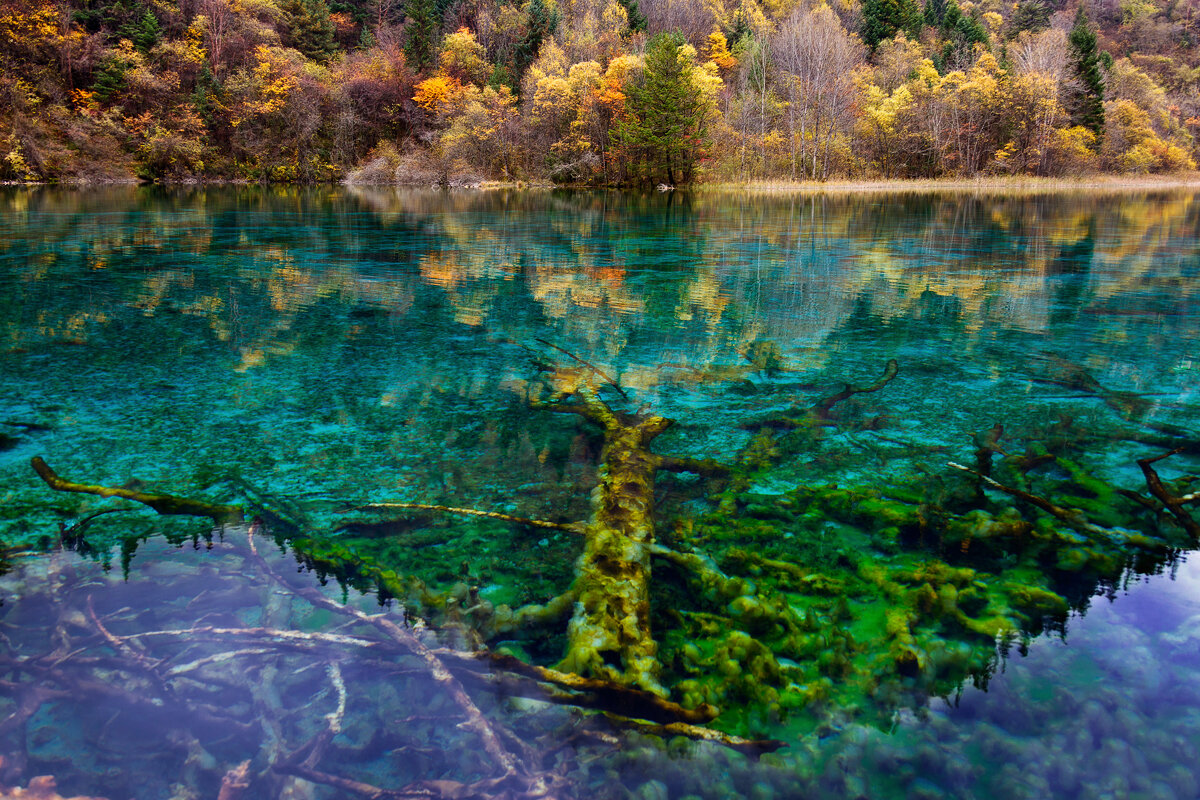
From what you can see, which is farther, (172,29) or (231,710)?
(172,29)

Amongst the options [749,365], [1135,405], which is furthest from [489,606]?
[1135,405]

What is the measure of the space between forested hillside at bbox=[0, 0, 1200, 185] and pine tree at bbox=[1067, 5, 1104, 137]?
138 mm

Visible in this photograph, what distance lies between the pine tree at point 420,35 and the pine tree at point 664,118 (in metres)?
26.5

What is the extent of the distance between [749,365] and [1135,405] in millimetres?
2666

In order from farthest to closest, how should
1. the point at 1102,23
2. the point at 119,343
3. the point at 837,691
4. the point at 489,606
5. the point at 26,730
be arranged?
the point at 1102,23 → the point at 119,343 → the point at 489,606 → the point at 837,691 → the point at 26,730

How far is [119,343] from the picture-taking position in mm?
6402

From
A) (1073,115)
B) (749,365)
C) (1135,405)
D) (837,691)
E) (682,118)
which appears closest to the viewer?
(837,691)

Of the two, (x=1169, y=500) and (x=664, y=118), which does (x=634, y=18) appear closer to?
(x=664, y=118)

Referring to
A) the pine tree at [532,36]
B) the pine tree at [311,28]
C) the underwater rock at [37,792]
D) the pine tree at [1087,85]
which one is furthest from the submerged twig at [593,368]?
the pine tree at [311,28]

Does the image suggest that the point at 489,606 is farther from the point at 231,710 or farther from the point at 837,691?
the point at 837,691

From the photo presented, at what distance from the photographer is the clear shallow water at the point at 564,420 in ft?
6.42

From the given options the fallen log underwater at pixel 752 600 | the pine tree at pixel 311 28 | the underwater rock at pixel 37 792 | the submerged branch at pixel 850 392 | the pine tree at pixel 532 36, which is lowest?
the underwater rock at pixel 37 792

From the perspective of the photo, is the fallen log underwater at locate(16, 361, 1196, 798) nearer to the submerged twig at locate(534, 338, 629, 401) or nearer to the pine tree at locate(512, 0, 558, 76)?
the submerged twig at locate(534, 338, 629, 401)

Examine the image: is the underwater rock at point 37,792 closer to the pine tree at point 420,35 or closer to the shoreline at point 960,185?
the shoreline at point 960,185
